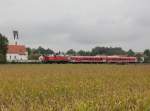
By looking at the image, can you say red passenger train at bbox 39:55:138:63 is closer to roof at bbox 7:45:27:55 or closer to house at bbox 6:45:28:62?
roof at bbox 7:45:27:55

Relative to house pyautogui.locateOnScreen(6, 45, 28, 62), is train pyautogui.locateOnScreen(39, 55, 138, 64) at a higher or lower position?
lower

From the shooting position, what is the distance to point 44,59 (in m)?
128

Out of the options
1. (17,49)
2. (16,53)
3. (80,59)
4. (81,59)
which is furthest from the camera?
(16,53)

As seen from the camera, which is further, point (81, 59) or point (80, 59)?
point (81, 59)

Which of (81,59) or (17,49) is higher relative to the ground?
(17,49)

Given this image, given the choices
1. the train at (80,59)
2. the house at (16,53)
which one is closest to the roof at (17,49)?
the house at (16,53)

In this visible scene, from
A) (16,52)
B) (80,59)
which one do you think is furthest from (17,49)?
(80,59)

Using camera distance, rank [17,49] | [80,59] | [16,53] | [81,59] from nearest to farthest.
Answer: [80,59] < [81,59] < [17,49] < [16,53]

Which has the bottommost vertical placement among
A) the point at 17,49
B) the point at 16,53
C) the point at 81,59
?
the point at 81,59

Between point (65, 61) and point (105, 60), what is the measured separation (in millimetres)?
14084

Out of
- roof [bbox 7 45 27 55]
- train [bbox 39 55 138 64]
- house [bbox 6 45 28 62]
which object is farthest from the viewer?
house [bbox 6 45 28 62]

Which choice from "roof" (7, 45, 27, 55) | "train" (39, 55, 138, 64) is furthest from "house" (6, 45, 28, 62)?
"train" (39, 55, 138, 64)

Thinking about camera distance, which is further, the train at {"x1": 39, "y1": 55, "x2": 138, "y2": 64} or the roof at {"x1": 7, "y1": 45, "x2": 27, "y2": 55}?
the roof at {"x1": 7, "y1": 45, "x2": 27, "y2": 55}

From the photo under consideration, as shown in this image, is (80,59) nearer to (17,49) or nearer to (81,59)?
(81,59)
